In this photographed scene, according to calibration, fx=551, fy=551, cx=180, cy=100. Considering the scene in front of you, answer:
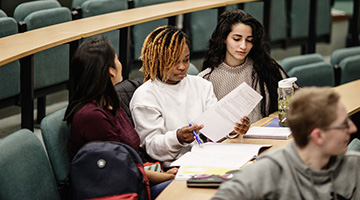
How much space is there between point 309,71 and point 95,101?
1937 millimetres

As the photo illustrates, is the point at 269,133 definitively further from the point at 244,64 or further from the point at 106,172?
the point at 106,172

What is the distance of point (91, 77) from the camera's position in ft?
7.68

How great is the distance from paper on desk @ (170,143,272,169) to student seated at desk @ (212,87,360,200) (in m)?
0.53

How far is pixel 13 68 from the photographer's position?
4066 millimetres

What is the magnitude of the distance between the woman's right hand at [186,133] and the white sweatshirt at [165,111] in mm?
24

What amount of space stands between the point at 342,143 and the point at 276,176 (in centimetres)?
23

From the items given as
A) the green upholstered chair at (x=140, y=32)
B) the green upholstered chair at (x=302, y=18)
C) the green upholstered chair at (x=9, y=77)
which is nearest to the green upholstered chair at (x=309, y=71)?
the green upholstered chair at (x=140, y=32)

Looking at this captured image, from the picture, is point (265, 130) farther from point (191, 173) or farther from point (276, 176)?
point (276, 176)

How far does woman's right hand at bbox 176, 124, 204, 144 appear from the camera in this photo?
8.25 ft

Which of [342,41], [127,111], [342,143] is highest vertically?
[342,143]

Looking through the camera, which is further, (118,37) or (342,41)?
(342,41)

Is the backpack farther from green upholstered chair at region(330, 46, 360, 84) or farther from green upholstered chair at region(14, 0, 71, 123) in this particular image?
green upholstered chair at region(330, 46, 360, 84)

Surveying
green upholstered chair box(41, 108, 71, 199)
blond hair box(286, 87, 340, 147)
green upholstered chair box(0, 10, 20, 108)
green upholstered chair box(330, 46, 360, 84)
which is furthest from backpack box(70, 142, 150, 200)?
green upholstered chair box(330, 46, 360, 84)

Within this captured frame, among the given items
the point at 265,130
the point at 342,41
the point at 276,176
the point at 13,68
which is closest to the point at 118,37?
the point at 13,68
